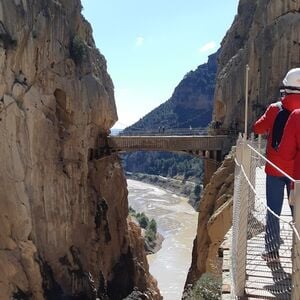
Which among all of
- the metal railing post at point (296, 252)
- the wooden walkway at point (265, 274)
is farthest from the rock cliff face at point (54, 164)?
the metal railing post at point (296, 252)

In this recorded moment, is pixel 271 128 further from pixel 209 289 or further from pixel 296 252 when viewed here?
pixel 209 289

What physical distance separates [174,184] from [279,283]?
109 m

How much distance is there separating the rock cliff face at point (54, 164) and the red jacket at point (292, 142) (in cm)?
1928

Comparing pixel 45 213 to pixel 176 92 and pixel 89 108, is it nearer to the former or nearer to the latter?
pixel 89 108

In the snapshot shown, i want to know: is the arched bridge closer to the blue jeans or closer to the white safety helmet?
the blue jeans

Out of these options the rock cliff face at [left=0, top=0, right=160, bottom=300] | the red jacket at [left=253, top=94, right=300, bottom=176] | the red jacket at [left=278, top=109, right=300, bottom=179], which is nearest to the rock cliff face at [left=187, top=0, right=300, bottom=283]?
the rock cliff face at [left=0, top=0, right=160, bottom=300]

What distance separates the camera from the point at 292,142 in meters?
5.14

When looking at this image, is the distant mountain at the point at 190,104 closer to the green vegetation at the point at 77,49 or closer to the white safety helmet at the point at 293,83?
the green vegetation at the point at 77,49

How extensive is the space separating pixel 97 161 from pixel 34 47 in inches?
363

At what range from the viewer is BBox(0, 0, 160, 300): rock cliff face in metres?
23.0

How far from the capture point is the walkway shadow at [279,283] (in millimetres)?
4801

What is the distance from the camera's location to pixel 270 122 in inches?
218

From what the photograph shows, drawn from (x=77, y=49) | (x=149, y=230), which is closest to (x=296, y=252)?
(x=77, y=49)

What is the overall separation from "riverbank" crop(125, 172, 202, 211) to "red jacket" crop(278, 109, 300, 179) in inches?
3280
